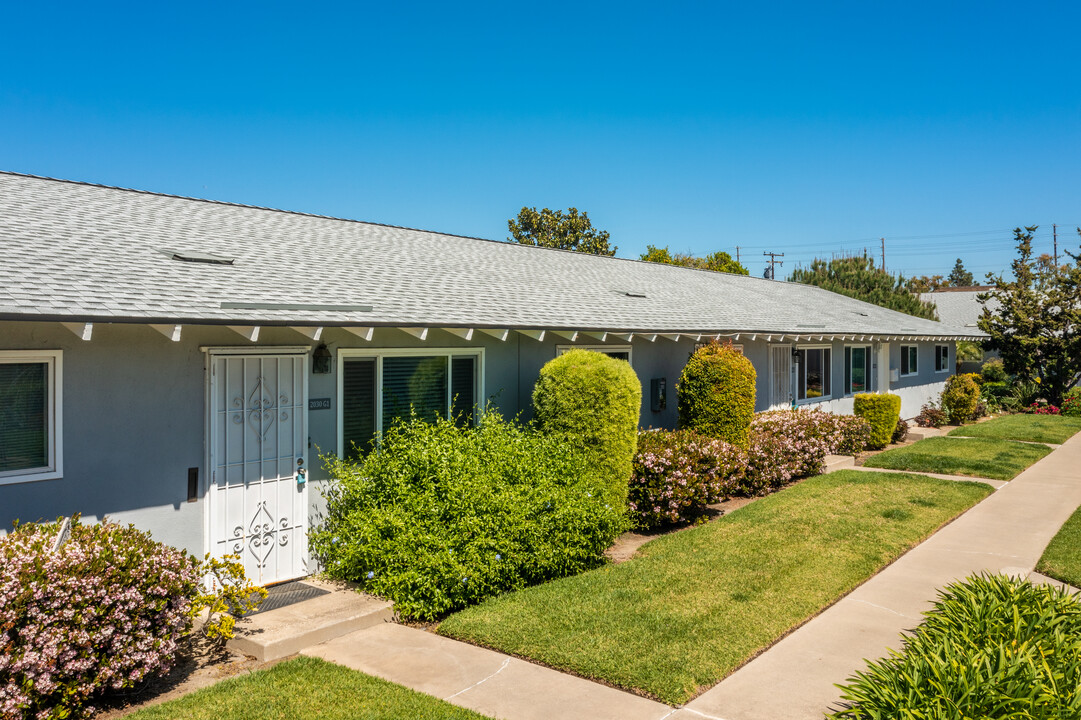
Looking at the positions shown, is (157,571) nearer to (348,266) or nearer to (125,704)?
(125,704)

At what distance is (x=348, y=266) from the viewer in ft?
33.1

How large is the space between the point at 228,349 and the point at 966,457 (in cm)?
1565

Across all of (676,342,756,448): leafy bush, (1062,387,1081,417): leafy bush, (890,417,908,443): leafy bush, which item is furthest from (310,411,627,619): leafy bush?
(1062,387,1081,417): leafy bush

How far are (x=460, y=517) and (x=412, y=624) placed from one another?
42.7 inches

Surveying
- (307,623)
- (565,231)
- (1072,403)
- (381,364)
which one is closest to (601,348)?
(381,364)

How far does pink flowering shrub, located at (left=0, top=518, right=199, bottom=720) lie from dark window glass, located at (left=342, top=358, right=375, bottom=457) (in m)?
2.99

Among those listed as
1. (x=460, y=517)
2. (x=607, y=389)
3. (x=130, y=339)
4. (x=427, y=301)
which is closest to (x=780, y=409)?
(x=607, y=389)

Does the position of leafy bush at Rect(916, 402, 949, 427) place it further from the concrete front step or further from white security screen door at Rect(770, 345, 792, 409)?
the concrete front step

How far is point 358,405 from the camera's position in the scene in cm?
844

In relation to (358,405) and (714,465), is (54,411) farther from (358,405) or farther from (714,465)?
(714,465)

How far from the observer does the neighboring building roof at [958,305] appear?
43.4 metres

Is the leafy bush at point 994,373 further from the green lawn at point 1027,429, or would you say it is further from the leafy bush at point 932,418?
the leafy bush at point 932,418

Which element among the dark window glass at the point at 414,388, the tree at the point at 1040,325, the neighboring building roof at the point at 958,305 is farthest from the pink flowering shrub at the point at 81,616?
the neighboring building roof at the point at 958,305

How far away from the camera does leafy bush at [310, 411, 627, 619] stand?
22.6 ft
